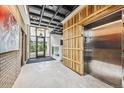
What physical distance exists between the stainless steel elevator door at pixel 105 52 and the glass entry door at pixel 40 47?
23.8 ft

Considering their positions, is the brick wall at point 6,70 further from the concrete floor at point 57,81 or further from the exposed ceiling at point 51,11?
the exposed ceiling at point 51,11

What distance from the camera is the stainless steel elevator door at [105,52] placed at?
116 inches

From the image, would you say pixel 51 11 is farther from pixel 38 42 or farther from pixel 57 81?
pixel 38 42

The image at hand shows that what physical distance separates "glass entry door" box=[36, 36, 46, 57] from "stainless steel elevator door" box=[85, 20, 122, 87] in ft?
23.8

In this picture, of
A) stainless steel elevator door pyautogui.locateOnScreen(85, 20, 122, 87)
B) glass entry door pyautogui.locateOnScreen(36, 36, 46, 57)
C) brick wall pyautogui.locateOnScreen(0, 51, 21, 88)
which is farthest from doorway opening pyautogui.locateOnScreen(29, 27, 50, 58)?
brick wall pyautogui.locateOnScreen(0, 51, 21, 88)

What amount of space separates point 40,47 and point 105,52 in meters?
8.32

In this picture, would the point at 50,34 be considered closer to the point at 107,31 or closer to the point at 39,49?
the point at 39,49

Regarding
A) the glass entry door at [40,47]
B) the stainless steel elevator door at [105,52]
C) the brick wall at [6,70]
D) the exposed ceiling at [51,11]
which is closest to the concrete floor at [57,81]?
the stainless steel elevator door at [105,52]

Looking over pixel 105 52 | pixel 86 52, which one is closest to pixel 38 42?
pixel 86 52

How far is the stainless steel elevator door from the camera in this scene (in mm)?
2945

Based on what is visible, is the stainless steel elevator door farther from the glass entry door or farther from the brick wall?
the glass entry door

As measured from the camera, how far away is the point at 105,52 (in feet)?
11.4
